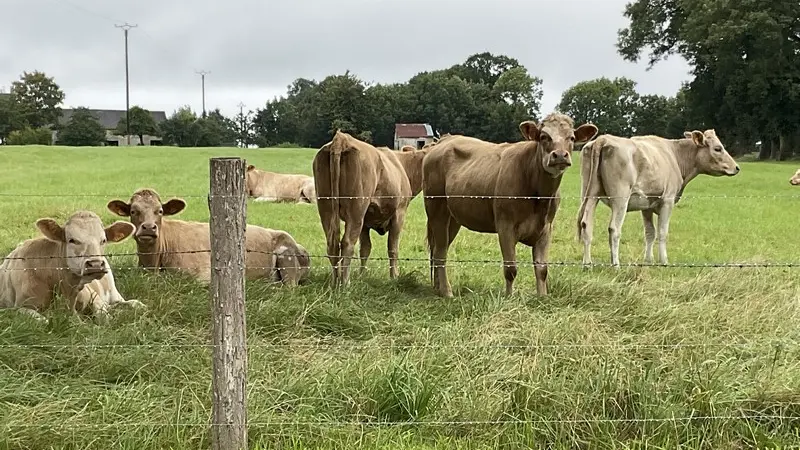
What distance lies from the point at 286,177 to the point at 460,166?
12.4 metres

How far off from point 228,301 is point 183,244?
480cm

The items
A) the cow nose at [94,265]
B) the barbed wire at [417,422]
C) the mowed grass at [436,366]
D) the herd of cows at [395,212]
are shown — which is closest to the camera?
the barbed wire at [417,422]

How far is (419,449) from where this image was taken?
3682mm

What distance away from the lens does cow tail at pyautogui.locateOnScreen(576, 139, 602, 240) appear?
1014 cm

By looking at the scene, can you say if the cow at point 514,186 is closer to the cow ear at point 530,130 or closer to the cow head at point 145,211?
the cow ear at point 530,130

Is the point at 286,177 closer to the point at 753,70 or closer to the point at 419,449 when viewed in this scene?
the point at 419,449

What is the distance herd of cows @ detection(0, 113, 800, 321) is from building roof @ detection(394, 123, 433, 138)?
35.1 m

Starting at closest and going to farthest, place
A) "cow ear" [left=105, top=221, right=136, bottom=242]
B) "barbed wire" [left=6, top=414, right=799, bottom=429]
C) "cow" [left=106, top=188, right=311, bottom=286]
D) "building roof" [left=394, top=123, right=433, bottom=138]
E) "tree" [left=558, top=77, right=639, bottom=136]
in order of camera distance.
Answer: "barbed wire" [left=6, top=414, right=799, bottom=429]
"cow ear" [left=105, top=221, right=136, bottom=242]
"cow" [left=106, top=188, right=311, bottom=286]
"building roof" [left=394, top=123, right=433, bottom=138]
"tree" [left=558, top=77, right=639, bottom=136]

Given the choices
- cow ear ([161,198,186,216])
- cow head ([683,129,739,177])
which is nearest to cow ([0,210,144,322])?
cow ear ([161,198,186,216])

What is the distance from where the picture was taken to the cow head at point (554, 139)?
6.36m

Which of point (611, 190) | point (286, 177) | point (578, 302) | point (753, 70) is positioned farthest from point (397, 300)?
point (753, 70)

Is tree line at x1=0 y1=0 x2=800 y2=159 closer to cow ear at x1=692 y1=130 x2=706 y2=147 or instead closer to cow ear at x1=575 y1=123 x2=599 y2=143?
cow ear at x1=692 y1=130 x2=706 y2=147

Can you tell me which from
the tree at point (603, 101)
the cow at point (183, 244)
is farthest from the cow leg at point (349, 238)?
the tree at point (603, 101)

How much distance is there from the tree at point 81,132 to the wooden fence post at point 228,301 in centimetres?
6648
